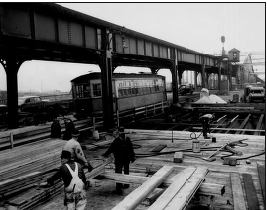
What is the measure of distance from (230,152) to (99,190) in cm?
588

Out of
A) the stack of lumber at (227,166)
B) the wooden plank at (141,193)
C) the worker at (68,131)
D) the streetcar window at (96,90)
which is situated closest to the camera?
the wooden plank at (141,193)

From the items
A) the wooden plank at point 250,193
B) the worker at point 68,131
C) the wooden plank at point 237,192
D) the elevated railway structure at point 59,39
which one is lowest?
the wooden plank at point 237,192

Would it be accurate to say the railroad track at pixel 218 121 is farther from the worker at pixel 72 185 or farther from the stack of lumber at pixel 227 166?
the worker at pixel 72 185

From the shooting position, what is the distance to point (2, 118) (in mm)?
23578

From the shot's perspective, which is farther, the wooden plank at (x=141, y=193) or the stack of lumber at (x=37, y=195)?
the stack of lumber at (x=37, y=195)

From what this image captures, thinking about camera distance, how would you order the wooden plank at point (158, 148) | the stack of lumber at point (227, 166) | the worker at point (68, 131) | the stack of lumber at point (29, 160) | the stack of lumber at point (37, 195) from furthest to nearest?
the wooden plank at point (158, 148)
the stack of lumber at point (29, 160)
the worker at point (68, 131)
the stack of lumber at point (227, 166)
the stack of lumber at point (37, 195)

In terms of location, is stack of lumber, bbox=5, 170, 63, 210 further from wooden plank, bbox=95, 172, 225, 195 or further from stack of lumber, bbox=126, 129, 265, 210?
stack of lumber, bbox=126, 129, 265, 210

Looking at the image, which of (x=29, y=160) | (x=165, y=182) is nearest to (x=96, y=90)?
(x=29, y=160)

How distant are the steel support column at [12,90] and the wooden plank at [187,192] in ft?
51.0

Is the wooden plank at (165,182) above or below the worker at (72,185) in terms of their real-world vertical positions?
below

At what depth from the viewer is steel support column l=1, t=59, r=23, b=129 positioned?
1767cm

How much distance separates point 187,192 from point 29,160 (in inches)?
206

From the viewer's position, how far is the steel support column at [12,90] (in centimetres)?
1767

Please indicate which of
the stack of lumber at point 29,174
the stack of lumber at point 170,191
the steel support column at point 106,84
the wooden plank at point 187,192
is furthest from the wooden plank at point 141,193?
the steel support column at point 106,84
